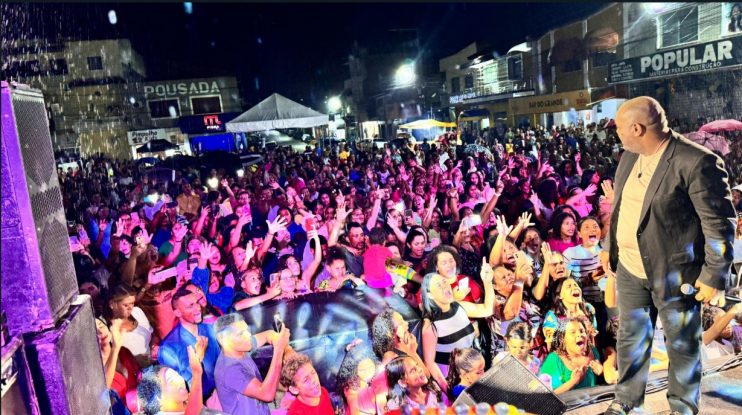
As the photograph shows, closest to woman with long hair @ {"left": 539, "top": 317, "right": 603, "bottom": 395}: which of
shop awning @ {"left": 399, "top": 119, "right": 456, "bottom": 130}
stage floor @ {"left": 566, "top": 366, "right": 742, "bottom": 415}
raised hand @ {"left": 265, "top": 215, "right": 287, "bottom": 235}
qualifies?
stage floor @ {"left": 566, "top": 366, "right": 742, "bottom": 415}

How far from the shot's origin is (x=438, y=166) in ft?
20.3

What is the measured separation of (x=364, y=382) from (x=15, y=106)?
6.24 feet

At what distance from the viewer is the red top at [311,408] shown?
2.38m

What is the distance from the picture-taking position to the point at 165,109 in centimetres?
583

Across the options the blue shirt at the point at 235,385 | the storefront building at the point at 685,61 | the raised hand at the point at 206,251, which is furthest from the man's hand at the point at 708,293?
the storefront building at the point at 685,61

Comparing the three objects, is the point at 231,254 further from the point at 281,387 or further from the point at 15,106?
the point at 15,106

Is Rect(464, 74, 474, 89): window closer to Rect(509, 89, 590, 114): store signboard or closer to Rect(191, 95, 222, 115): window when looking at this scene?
Rect(509, 89, 590, 114): store signboard

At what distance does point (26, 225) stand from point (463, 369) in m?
2.19

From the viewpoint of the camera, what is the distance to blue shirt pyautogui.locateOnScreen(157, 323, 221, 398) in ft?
8.09

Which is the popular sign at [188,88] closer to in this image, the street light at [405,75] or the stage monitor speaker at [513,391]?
the stage monitor speaker at [513,391]

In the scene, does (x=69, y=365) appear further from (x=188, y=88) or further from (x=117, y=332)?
(x=188, y=88)

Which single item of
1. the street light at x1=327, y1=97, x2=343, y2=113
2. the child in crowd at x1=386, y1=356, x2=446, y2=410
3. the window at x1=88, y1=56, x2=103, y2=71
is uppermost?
the window at x1=88, y1=56, x2=103, y2=71

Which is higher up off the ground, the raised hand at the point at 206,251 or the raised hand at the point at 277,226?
the raised hand at the point at 277,226

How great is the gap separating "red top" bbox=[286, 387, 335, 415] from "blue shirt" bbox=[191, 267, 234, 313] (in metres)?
0.79
